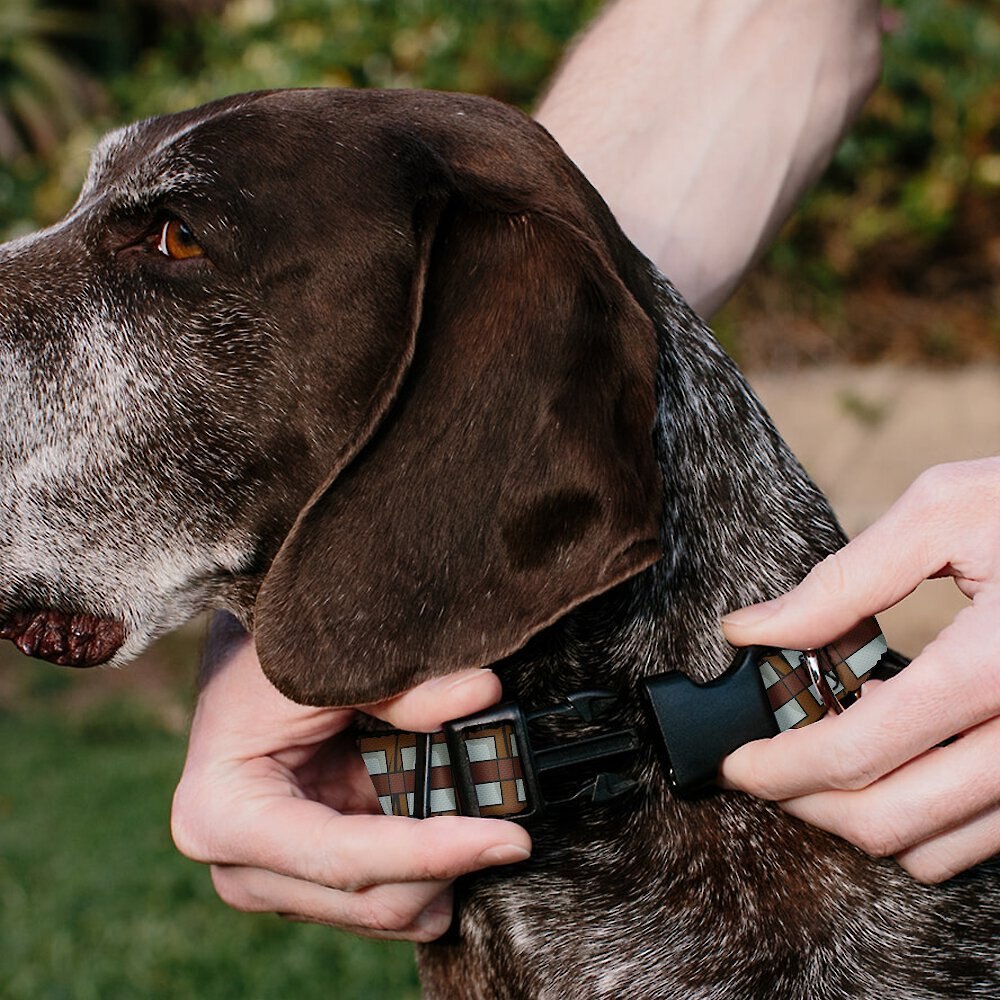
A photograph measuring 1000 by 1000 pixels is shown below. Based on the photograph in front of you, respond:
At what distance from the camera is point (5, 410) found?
2422 millimetres

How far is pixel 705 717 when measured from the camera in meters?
2.15

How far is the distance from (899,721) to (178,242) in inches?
53.7

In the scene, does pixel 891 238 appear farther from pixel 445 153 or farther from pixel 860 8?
pixel 445 153

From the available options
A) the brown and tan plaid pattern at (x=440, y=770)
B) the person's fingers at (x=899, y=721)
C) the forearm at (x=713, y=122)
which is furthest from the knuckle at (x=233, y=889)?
the forearm at (x=713, y=122)

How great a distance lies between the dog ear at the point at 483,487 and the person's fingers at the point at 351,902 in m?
0.37

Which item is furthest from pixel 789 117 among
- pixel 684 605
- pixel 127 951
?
pixel 127 951

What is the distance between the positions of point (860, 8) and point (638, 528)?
1.97 meters

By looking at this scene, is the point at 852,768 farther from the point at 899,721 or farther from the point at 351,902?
the point at 351,902

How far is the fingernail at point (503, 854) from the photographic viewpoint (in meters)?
2.13

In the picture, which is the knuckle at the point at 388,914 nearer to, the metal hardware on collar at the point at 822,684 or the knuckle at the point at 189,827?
the knuckle at the point at 189,827

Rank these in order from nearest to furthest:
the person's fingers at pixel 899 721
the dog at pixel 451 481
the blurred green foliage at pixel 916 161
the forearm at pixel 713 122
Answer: the person's fingers at pixel 899 721
the dog at pixel 451 481
the forearm at pixel 713 122
the blurred green foliage at pixel 916 161

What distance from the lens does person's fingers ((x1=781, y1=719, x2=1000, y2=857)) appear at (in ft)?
6.85

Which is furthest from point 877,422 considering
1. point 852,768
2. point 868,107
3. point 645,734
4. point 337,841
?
point 337,841

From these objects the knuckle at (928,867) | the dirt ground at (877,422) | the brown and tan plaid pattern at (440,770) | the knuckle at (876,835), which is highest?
the knuckle at (876,835)
